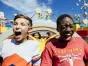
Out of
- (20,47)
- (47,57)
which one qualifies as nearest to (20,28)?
(20,47)

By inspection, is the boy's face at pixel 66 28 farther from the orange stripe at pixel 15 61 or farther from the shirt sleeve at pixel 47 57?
the orange stripe at pixel 15 61

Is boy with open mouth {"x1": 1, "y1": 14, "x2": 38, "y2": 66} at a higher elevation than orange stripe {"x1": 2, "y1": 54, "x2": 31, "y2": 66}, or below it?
higher

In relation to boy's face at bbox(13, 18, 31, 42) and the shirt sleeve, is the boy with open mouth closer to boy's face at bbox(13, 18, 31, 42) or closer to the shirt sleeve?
boy's face at bbox(13, 18, 31, 42)

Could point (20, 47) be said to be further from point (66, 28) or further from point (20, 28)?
point (66, 28)

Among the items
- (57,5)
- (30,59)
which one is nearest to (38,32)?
(30,59)

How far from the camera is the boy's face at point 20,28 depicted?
202cm

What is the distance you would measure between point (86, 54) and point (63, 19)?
0.85 ft

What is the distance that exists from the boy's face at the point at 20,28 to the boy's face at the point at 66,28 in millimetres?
236

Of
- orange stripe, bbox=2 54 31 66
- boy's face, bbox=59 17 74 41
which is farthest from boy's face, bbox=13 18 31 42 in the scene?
boy's face, bbox=59 17 74 41

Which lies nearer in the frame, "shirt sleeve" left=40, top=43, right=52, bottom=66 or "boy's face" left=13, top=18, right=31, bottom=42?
"shirt sleeve" left=40, top=43, right=52, bottom=66

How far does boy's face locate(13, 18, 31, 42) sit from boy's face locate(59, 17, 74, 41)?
9.3 inches

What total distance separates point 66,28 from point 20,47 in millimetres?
326

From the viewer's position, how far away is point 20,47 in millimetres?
2033

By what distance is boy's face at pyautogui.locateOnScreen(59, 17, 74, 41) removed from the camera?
1.93m
